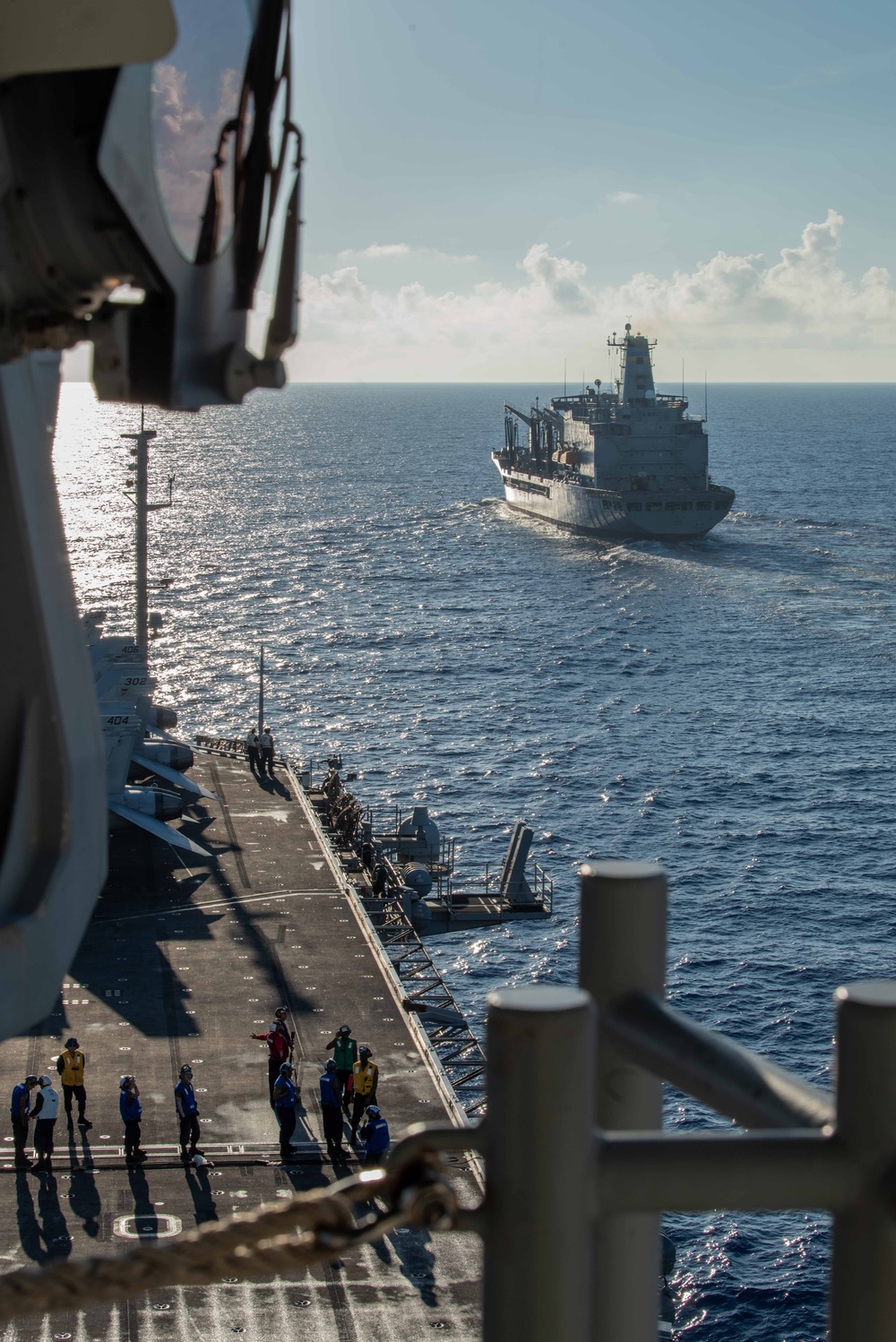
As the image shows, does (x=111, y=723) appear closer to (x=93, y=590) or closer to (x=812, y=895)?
(x=812, y=895)

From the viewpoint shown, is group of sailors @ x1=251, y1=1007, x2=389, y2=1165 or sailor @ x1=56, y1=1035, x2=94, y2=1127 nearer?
group of sailors @ x1=251, y1=1007, x2=389, y2=1165

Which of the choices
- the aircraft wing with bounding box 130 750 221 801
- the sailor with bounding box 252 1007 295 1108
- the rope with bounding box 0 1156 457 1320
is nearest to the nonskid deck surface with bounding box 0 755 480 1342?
the sailor with bounding box 252 1007 295 1108

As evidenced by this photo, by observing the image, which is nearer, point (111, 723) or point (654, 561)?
point (111, 723)

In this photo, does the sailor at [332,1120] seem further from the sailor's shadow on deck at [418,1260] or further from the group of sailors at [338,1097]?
the sailor's shadow on deck at [418,1260]

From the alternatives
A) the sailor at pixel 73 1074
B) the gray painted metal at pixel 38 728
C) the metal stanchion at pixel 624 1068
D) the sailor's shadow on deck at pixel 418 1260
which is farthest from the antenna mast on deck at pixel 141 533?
the metal stanchion at pixel 624 1068

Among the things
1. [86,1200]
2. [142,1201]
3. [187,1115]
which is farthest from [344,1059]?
[86,1200]

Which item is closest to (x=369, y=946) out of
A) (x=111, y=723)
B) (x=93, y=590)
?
(x=111, y=723)

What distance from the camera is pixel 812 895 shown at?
141 ft

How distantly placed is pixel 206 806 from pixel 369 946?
11766mm

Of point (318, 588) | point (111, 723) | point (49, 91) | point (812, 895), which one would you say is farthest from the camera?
point (318, 588)

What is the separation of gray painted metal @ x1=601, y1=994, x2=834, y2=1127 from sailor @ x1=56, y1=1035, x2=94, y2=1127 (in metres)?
19.0

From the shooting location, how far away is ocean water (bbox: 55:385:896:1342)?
3659cm

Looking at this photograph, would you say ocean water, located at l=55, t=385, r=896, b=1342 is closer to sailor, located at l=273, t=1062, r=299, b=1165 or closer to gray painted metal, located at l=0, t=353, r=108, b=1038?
sailor, located at l=273, t=1062, r=299, b=1165

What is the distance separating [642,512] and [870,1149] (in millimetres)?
108178
